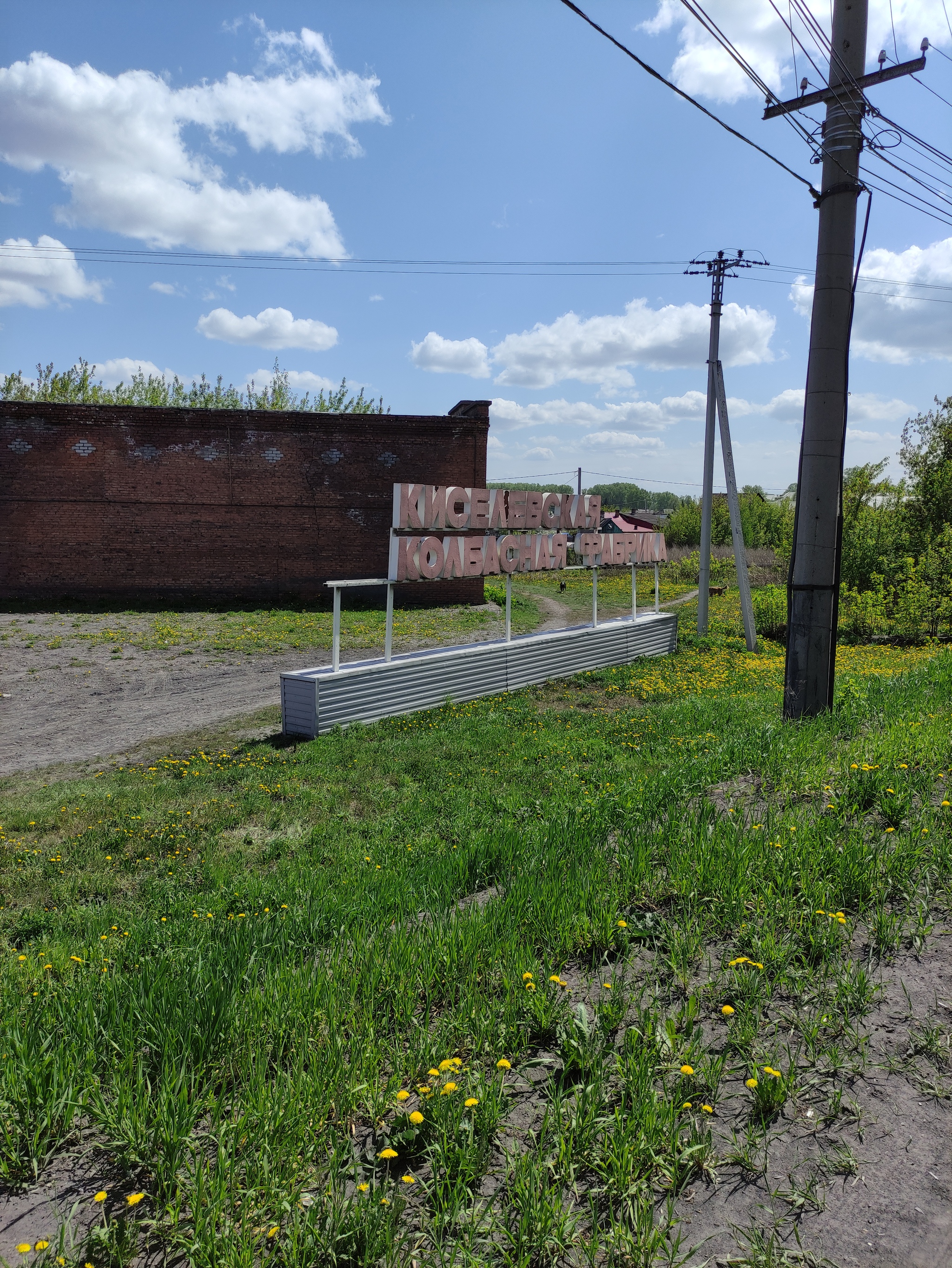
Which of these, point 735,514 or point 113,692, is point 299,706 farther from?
point 735,514

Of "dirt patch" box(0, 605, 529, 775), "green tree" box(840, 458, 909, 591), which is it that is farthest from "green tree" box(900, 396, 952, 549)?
"dirt patch" box(0, 605, 529, 775)

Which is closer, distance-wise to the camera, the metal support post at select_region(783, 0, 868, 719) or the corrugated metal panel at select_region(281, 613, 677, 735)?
the metal support post at select_region(783, 0, 868, 719)

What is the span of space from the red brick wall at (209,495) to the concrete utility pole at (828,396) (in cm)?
1766

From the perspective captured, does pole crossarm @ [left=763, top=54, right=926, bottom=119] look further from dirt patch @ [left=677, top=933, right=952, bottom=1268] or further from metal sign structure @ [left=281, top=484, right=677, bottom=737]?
dirt patch @ [left=677, top=933, right=952, bottom=1268]

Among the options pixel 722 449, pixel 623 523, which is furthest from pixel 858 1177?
pixel 623 523

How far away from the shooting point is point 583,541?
640 inches

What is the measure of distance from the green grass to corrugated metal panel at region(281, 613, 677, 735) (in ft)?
13.9

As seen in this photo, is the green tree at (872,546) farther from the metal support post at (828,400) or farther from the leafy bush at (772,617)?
the metal support post at (828,400)

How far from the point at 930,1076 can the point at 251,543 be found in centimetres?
2538

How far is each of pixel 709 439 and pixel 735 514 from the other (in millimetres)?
2097

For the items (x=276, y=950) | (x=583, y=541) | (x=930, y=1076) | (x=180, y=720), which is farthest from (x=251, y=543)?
(x=930, y=1076)

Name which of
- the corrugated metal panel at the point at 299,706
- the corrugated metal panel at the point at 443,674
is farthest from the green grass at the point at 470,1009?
the corrugated metal panel at the point at 443,674

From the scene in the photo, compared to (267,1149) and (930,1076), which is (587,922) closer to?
(930,1076)

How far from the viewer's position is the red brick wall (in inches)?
962
